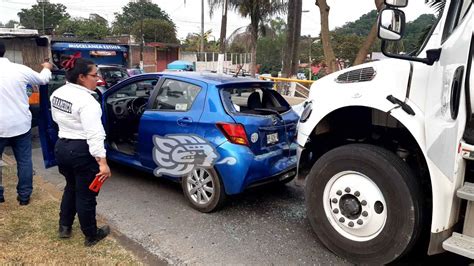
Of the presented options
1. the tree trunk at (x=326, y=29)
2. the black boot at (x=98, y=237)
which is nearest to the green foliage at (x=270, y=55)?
the tree trunk at (x=326, y=29)

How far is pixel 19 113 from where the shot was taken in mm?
4367

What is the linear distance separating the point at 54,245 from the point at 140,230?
31.6 inches

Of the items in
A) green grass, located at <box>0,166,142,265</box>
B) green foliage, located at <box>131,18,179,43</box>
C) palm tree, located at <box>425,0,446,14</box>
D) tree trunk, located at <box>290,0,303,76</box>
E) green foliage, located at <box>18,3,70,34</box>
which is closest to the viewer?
palm tree, located at <box>425,0,446,14</box>

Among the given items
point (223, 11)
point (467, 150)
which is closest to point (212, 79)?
point (467, 150)

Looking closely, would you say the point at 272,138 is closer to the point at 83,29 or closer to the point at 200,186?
the point at 200,186

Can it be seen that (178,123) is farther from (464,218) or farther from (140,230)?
(464,218)

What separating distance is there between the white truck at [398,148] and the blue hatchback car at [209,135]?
1.90 ft

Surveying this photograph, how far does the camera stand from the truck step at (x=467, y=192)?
8.48 ft

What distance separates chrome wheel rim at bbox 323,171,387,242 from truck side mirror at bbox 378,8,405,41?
1.14 metres

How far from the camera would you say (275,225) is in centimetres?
422

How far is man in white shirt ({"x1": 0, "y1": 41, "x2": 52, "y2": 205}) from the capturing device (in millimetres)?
4262

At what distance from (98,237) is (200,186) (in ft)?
3.96

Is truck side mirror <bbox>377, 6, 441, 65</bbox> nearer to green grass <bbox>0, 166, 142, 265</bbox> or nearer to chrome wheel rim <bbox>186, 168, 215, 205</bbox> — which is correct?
chrome wheel rim <bbox>186, 168, 215, 205</bbox>

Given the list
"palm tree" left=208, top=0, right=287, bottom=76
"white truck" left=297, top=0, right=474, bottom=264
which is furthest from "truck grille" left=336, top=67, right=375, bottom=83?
"palm tree" left=208, top=0, right=287, bottom=76
